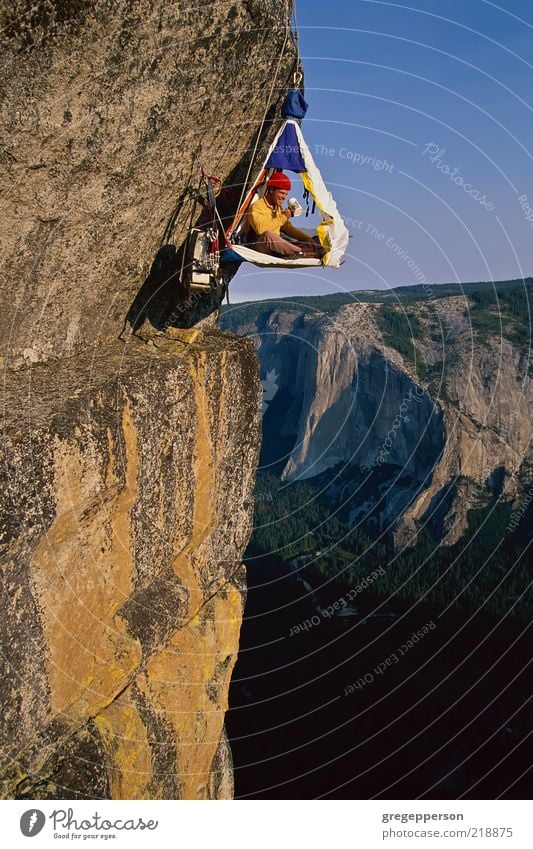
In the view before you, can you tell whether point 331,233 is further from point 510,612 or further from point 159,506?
point 510,612

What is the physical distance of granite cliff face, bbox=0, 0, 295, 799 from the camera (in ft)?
25.8

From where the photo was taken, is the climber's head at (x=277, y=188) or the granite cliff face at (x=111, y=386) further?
the climber's head at (x=277, y=188)

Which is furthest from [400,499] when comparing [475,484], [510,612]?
[510,612]

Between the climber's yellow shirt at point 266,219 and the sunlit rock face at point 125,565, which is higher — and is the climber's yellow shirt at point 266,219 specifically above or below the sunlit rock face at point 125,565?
above

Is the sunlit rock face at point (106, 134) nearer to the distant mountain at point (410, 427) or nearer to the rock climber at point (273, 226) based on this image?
the rock climber at point (273, 226)

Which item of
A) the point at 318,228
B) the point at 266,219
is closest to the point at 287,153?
the point at 266,219

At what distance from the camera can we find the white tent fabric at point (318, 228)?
10.8 meters

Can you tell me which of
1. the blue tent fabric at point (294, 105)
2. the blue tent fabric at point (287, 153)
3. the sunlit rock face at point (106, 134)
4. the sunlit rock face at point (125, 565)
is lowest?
the sunlit rock face at point (125, 565)

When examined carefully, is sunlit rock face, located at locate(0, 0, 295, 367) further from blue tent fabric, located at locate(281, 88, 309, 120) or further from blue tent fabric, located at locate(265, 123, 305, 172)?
blue tent fabric, located at locate(265, 123, 305, 172)

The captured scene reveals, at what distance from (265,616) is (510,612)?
23.0m

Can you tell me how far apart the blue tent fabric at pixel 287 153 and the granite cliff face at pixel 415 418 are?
7256cm

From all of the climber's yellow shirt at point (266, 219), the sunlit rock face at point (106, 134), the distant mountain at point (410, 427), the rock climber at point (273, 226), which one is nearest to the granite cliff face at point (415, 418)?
the distant mountain at point (410, 427)

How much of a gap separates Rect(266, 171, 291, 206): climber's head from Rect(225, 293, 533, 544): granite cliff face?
72006 mm

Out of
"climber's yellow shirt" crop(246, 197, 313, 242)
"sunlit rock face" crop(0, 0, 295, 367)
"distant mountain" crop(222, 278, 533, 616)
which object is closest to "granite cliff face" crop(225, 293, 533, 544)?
"distant mountain" crop(222, 278, 533, 616)
